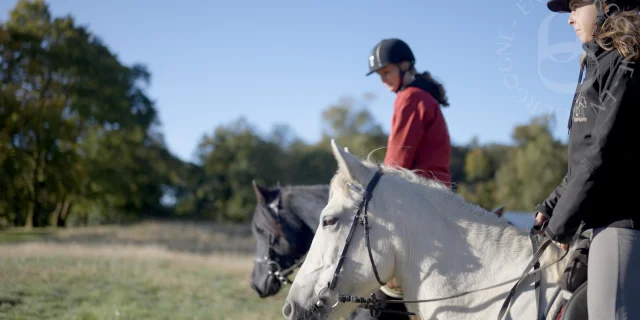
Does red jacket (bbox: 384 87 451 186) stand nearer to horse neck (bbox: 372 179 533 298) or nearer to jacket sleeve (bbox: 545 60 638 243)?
horse neck (bbox: 372 179 533 298)

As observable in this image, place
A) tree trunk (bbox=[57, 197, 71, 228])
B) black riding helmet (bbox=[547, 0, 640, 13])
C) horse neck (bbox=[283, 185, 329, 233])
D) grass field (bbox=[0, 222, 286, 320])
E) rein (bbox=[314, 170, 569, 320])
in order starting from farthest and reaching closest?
1. tree trunk (bbox=[57, 197, 71, 228])
2. grass field (bbox=[0, 222, 286, 320])
3. horse neck (bbox=[283, 185, 329, 233])
4. rein (bbox=[314, 170, 569, 320])
5. black riding helmet (bbox=[547, 0, 640, 13])

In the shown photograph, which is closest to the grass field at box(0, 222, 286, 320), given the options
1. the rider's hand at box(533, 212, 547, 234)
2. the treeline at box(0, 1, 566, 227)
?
the rider's hand at box(533, 212, 547, 234)

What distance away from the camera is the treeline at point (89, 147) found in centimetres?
2999

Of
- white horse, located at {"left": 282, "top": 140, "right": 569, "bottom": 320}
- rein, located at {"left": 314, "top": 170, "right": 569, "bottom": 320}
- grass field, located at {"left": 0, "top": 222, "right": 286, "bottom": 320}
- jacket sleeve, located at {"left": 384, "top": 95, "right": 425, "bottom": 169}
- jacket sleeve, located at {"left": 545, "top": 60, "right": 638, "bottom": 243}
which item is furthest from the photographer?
grass field, located at {"left": 0, "top": 222, "right": 286, "bottom": 320}

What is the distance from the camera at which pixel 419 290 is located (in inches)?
109

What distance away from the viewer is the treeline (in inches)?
1181

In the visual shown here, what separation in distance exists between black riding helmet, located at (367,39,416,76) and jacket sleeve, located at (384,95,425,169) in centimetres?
59

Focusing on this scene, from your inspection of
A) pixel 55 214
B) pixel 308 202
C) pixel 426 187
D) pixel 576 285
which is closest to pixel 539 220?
pixel 576 285

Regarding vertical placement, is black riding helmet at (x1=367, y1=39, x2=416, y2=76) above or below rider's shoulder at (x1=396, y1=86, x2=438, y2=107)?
above

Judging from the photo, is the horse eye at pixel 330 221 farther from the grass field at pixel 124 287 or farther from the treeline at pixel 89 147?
the treeline at pixel 89 147

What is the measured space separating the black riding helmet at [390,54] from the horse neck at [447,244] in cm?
197

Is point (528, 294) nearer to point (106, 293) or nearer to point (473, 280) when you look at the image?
point (473, 280)

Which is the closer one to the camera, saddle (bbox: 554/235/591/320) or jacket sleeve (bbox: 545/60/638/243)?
jacket sleeve (bbox: 545/60/638/243)

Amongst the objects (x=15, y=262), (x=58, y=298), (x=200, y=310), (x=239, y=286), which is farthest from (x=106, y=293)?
(x=15, y=262)
